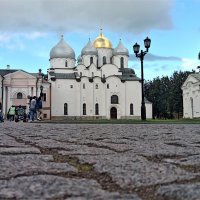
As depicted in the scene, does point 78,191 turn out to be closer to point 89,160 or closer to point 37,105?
point 89,160

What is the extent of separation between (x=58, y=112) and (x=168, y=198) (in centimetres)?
6485

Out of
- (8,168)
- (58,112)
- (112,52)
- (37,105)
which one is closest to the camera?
(8,168)

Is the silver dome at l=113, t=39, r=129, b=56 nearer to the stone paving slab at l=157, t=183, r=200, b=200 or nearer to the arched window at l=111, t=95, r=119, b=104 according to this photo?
the arched window at l=111, t=95, r=119, b=104

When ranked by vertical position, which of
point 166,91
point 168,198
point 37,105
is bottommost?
point 168,198

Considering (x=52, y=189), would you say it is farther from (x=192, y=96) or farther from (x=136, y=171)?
(x=192, y=96)

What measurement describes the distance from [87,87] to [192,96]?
18.8 metres

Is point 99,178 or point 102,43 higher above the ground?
point 102,43

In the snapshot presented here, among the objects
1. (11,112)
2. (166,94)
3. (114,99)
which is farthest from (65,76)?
(11,112)

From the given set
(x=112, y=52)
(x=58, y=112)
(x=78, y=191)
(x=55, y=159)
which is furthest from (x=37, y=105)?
(x=112, y=52)

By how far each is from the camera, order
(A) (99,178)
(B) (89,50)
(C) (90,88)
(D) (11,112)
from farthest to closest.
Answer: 1. (B) (89,50)
2. (C) (90,88)
3. (D) (11,112)
4. (A) (99,178)

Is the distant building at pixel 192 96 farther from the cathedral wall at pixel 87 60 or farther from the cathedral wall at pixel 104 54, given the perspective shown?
the cathedral wall at pixel 87 60

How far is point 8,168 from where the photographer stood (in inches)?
126

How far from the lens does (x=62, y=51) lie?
69750mm

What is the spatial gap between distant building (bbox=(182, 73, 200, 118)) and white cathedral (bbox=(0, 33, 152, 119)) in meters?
6.79
